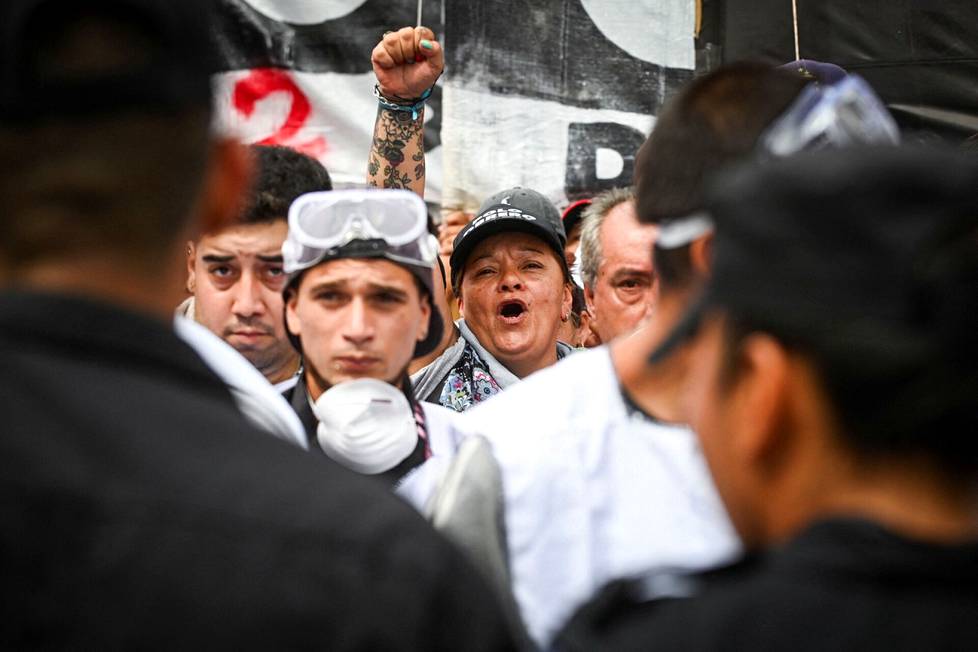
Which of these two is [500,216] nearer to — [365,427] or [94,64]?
[365,427]

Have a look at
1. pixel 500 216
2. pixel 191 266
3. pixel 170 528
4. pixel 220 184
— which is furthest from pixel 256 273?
pixel 170 528

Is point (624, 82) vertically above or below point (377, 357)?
above

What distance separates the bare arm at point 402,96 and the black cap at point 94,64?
2.31 metres

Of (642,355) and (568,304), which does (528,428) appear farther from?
(568,304)

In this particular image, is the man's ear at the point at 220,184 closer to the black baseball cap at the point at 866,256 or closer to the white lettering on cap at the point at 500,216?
the black baseball cap at the point at 866,256

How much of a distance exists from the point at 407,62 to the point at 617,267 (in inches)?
33.6

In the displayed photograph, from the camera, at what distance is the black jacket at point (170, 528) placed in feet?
3.37

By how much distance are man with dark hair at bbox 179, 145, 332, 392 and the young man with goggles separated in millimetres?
505

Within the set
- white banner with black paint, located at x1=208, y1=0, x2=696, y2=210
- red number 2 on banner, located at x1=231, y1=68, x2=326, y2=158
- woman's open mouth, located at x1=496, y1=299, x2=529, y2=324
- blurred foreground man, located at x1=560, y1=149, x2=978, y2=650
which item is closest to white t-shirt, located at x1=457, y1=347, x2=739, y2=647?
blurred foreground man, located at x1=560, y1=149, x2=978, y2=650

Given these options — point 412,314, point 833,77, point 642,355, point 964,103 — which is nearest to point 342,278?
point 412,314

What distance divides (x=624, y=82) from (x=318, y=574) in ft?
14.5

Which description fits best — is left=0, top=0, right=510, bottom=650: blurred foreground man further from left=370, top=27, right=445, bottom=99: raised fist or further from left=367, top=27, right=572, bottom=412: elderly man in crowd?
left=367, top=27, right=572, bottom=412: elderly man in crowd

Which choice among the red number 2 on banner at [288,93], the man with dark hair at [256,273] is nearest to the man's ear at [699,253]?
the man with dark hair at [256,273]

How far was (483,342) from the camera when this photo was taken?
3969 mm
